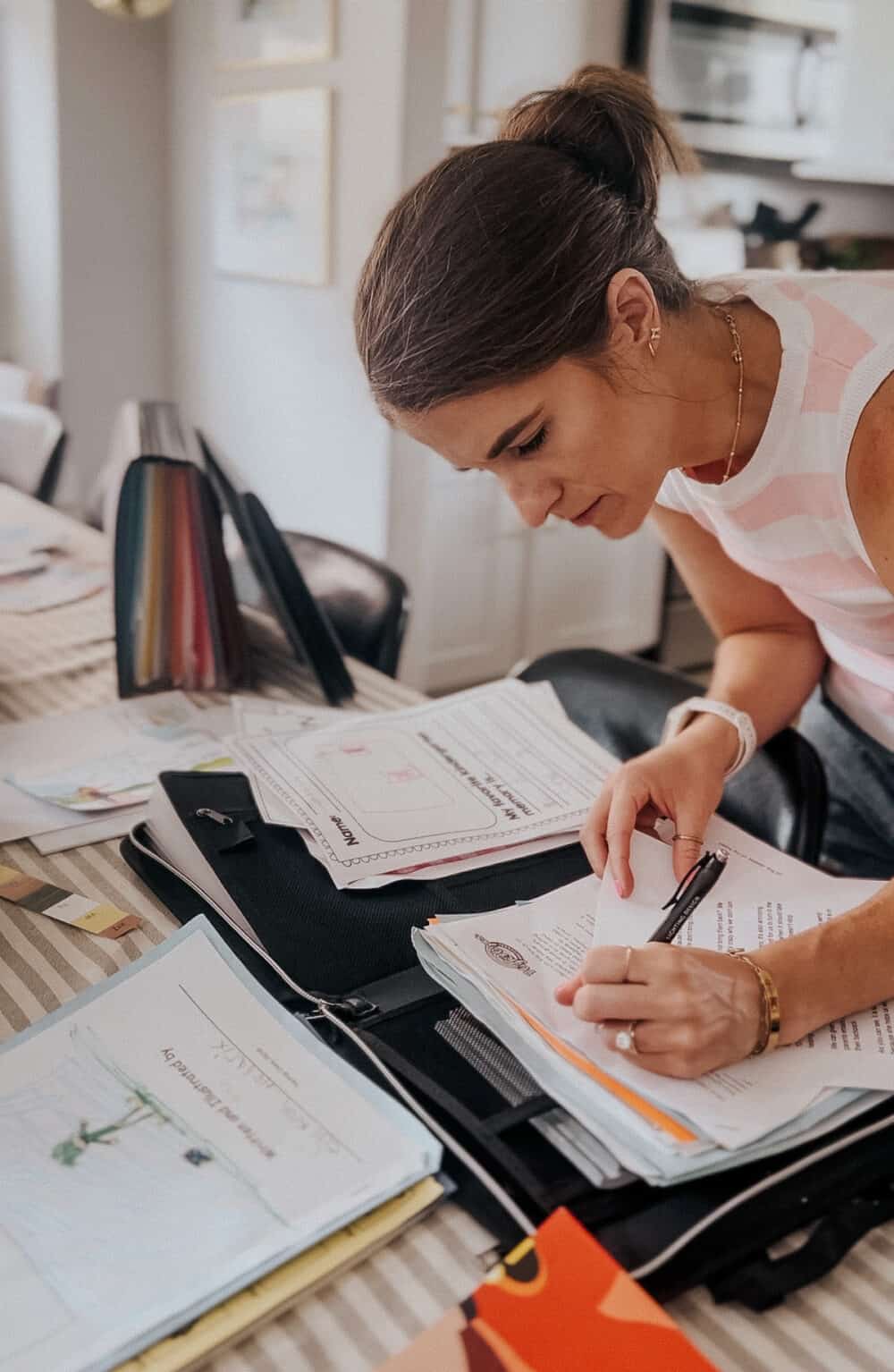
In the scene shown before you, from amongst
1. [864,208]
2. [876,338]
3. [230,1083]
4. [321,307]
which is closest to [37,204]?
[321,307]

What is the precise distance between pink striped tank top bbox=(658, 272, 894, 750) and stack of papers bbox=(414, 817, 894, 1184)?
270 millimetres

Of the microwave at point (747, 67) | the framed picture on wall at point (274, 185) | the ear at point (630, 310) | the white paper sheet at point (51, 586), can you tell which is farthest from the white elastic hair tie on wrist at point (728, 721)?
the microwave at point (747, 67)

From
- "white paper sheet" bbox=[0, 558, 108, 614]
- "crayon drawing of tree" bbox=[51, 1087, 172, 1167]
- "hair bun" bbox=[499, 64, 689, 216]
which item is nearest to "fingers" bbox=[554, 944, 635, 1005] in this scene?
"crayon drawing of tree" bbox=[51, 1087, 172, 1167]

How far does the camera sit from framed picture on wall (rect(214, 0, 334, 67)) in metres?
3.03

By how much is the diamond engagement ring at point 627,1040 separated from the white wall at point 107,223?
11.0 ft

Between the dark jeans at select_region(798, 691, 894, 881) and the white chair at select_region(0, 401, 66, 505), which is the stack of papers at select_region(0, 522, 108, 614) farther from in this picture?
the dark jeans at select_region(798, 691, 894, 881)

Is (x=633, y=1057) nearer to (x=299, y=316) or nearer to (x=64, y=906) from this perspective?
(x=64, y=906)

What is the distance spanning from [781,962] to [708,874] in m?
0.12

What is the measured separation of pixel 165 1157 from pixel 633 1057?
261 millimetres

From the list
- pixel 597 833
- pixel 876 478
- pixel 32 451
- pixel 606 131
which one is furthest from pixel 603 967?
pixel 32 451

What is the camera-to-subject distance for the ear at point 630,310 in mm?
882

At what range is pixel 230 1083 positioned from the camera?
0.68m

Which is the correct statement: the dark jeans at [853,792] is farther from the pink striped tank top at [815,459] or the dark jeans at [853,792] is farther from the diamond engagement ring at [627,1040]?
the diamond engagement ring at [627,1040]

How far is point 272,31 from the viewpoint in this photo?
3.17m
